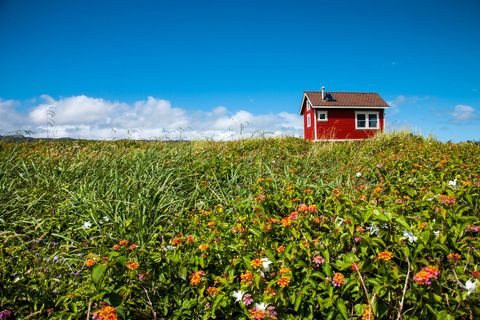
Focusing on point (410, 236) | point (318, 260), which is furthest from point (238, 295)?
point (410, 236)

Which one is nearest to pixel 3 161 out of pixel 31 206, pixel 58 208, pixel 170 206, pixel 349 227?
pixel 31 206

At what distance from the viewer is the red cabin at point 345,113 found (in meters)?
25.2

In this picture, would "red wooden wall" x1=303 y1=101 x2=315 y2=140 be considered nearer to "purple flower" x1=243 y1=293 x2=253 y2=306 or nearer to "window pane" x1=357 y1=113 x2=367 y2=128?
"window pane" x1=357 y1=113 x2=367 y2=128

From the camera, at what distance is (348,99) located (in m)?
26.0

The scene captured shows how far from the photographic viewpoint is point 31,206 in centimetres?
419

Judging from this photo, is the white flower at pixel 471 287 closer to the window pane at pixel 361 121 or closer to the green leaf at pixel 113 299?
the green leaf at pixel 113 299

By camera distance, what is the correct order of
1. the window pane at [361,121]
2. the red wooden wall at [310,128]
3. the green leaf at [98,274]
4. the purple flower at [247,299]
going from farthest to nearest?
the window pane at [361,121], the red wooden wall at [310,128], the purple flower at [247,299], the green leaf at [98,274]

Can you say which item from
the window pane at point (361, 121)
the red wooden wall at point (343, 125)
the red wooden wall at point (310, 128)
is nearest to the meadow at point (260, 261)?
the red wooden wall at point (343, 125)

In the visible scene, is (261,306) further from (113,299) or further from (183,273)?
(113,299)

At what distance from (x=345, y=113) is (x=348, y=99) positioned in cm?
130

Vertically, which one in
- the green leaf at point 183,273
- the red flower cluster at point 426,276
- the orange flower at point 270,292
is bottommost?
the orange flower at point 270,292

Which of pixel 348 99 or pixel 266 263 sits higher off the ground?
pixel 348 99

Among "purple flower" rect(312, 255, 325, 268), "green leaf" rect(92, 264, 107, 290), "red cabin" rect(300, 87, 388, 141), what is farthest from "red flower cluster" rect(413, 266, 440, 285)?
"red cabin" rect(300, 87, 388, 141)

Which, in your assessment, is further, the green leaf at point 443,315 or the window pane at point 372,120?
the window pane at point 372,120
